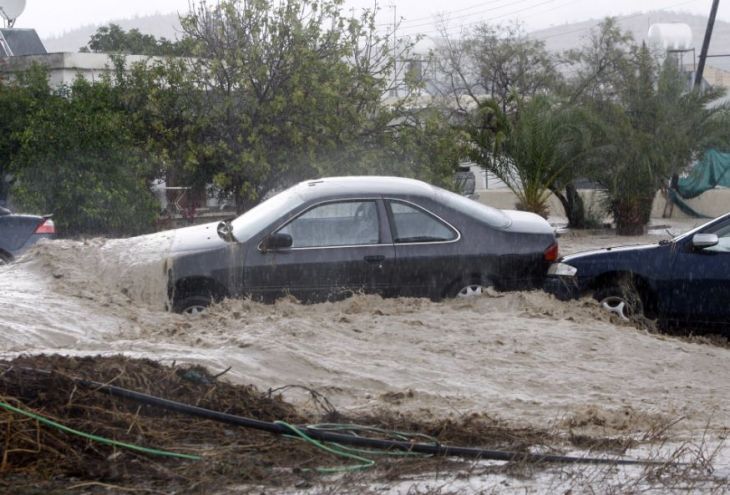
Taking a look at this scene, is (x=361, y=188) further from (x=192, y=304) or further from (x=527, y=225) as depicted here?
(x=192, y=304)

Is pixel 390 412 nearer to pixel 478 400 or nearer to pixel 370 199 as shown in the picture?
pixel 478 400

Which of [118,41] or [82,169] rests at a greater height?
[118,41]

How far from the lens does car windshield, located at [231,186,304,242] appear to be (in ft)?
31.3

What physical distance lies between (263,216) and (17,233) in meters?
5.02

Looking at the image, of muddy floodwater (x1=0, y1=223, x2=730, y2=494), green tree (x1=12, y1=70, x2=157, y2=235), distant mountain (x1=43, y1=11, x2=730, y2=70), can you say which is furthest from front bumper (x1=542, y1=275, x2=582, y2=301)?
distant mountain (x1=43, y1=11, x2=730, y2=70)

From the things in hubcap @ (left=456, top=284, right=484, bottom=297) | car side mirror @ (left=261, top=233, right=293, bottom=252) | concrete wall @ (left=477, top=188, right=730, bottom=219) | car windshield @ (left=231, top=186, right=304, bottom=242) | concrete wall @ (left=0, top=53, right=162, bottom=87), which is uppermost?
concrete wall @ (left=0, top=53, right=162, bottom=87)

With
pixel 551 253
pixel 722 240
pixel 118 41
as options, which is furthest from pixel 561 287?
pixel 118 41

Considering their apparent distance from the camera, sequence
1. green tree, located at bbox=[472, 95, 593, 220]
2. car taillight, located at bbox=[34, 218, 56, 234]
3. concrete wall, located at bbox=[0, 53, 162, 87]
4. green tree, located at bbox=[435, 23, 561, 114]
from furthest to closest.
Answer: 1. green tree, located at bbox=[435, 23, 561, 114]
2. concrete wall, located at bbox=[0, 53, 162, 87]
3. green tree, located at bbox=[472, 95, 593, 220]
4. car taillight, located at bbox=[34, 218, 56, 234]

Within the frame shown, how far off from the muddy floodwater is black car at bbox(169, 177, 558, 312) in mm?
276

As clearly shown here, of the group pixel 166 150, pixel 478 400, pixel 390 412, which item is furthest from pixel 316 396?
pixel 166 150

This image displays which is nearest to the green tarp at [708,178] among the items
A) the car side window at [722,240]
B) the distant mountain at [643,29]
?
the car side window at [722,240]

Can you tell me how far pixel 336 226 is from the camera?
9.63 metres

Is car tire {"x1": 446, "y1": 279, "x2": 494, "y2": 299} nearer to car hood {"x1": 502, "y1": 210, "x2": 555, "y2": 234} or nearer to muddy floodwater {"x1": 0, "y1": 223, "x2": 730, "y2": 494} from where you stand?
muddy floodwater {"x1": 0, "y1": 223, "x2": 730, "y2": 494}

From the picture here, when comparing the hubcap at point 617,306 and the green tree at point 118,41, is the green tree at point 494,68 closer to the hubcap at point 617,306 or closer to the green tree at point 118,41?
the green tree at point 118,41
